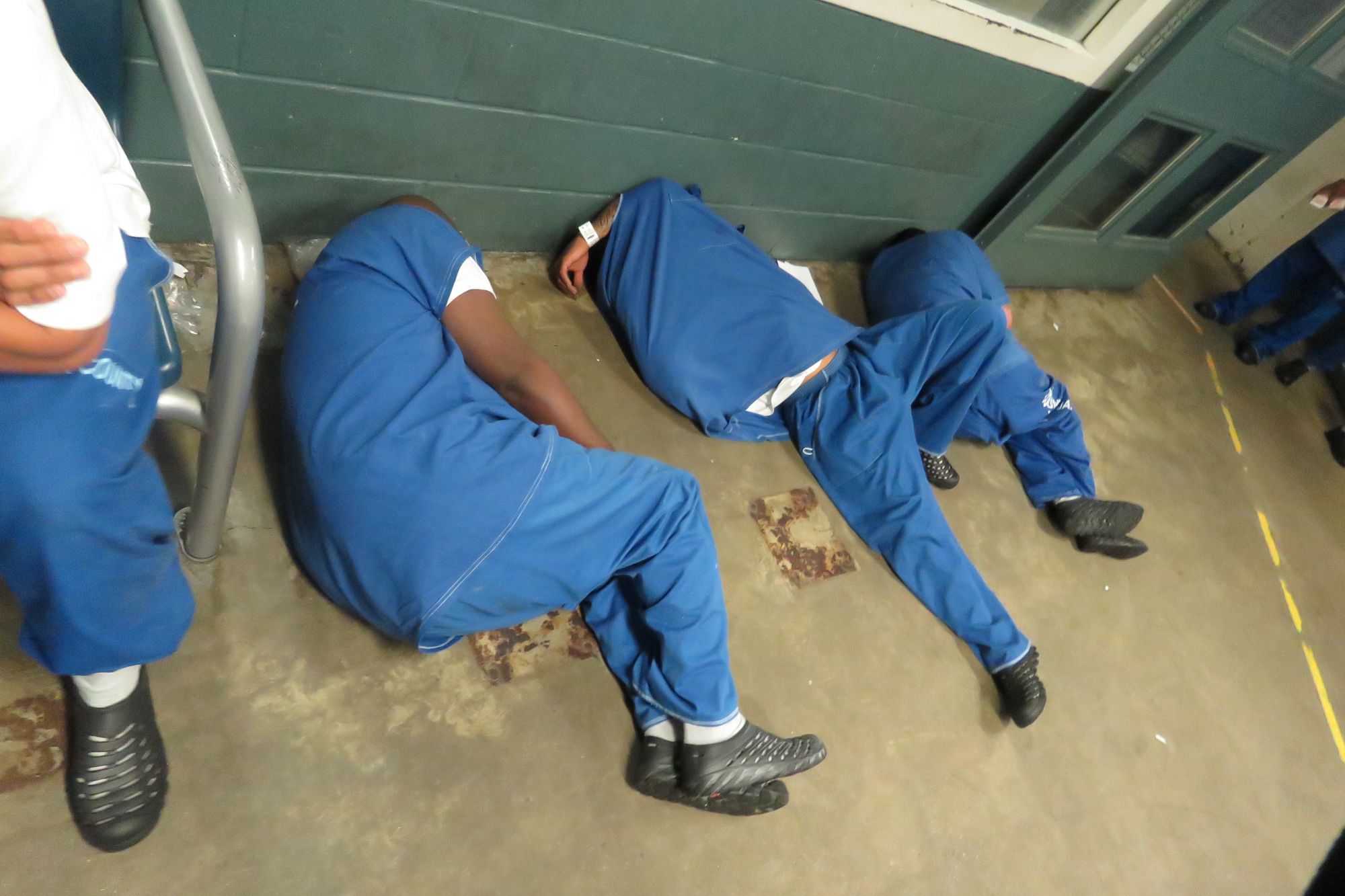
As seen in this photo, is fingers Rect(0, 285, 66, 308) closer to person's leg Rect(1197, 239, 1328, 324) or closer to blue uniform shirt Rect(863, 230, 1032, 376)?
blue uniform shirt Rect(863, 230, 1032, 376)

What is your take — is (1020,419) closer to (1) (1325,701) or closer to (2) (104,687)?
(1) (1325,701)

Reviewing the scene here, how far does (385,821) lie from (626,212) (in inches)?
57.4

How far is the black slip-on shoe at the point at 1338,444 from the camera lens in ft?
10.7

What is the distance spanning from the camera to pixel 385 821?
1.19 meters

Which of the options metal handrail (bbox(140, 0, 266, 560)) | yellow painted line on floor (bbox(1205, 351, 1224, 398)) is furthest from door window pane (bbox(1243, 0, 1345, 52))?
metal handrail (bbox(140, 0, 266, 560))

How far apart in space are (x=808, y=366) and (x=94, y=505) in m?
1.44

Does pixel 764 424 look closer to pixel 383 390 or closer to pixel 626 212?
pixel 626 212

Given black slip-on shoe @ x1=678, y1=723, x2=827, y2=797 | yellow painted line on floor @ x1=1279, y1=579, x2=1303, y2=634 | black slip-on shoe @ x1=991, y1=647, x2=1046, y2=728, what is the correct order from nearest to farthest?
black slip-on shoe @ x1=678, y1=723, x2=827, y2=797 → black slip-on shoe @ x1=991, y1=647, x2=1046, y2=728 → yellow painted line on floor @ x1=1279, y1=579, x2=1303, y2=634

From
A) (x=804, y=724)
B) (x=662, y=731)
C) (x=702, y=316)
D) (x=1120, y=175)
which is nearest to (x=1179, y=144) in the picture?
(x=1120, y=175)

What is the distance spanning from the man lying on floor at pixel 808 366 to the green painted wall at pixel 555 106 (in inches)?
8.0

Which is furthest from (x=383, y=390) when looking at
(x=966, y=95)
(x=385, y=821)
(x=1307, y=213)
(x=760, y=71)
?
(x=1307, y=213)

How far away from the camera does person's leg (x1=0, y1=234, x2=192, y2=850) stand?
31.0 inches

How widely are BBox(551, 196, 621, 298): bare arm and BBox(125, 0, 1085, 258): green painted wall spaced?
0.05 m

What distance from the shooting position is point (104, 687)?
1.04 metres
